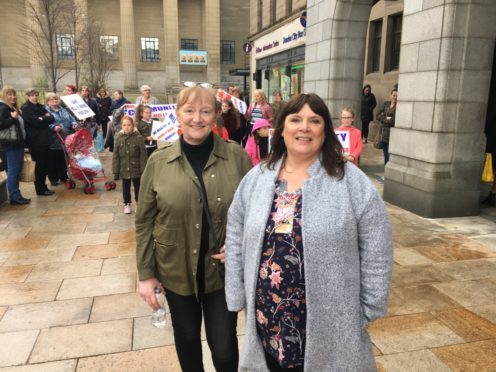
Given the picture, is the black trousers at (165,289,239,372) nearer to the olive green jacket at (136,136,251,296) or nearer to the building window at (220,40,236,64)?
the olive green jacket at (136,136,251,296)

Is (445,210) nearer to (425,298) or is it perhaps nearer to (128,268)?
(425,298)

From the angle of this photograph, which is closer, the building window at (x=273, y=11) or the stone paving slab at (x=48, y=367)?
the stone paving slab at (x=48, y=367)

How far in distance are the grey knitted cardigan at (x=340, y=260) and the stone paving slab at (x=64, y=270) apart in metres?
3.83

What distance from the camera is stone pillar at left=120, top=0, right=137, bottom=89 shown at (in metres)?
50.0

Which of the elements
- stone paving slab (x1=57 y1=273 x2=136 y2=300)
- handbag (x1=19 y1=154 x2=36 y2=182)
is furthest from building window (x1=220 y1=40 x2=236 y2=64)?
stone paving slab (x1=57 y1=273 x2=136 y2=300)

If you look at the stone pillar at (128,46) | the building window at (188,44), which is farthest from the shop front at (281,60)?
the building window at (188,44)

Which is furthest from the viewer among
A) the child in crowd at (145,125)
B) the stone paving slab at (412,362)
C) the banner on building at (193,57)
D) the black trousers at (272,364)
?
the banner on building at (193,57)

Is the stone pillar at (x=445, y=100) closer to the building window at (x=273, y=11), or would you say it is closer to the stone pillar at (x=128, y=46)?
the building window at (x=273, y=11)

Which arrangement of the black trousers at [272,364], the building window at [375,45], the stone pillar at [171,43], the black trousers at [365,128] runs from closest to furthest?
the black trousers at [272,364] → the black trousers at [365,128] → the building window at [375,45] → the stone pillar at [171,43]

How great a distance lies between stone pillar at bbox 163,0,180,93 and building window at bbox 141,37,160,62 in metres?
2.49

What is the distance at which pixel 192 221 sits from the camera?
2510mm

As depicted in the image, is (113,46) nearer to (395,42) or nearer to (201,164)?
(395,42)

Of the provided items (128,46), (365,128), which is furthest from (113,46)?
(365,128)

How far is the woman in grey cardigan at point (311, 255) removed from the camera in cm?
193
